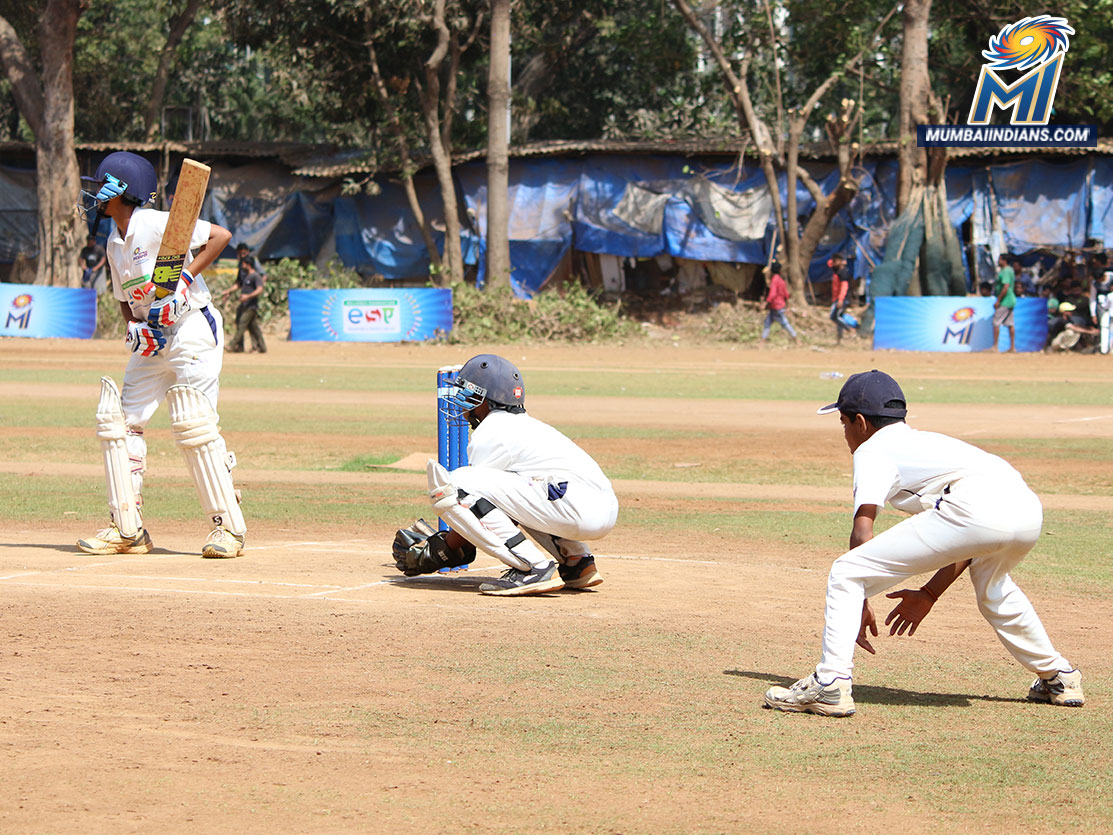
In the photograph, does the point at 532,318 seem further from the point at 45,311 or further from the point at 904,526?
the point at 904,526

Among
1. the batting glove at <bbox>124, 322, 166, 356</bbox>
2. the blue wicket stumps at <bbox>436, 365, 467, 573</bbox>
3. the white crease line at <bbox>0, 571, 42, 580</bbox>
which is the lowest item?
the white crease line at <bbox>0, 571, 42, 580</bbox>

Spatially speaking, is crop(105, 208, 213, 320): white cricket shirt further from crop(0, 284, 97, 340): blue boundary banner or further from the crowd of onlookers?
crop(0, 284, 97, 340): blue boundary banner

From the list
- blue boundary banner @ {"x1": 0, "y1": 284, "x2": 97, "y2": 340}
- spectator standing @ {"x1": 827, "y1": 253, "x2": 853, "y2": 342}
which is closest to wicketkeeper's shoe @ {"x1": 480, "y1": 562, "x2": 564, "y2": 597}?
spectator standing @ {"x1": 827, "y1": 253, "x2": 853, "y2": 342}

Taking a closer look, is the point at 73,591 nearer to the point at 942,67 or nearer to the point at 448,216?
the point at 448,216

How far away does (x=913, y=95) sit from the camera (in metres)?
34.6

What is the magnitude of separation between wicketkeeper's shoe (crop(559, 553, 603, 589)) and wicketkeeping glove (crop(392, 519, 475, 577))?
0.71 m

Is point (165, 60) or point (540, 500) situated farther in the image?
point (165, 60)

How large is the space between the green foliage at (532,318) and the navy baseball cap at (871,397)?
29081 millimetres

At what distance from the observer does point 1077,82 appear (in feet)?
118

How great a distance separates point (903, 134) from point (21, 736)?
3246 cm

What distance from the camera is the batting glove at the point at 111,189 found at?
8.34 meters

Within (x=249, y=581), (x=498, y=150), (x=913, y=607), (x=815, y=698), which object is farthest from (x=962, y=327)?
(x=815, y=698)

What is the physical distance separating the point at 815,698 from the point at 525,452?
8.50 feet

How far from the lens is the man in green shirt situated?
1222 inches
